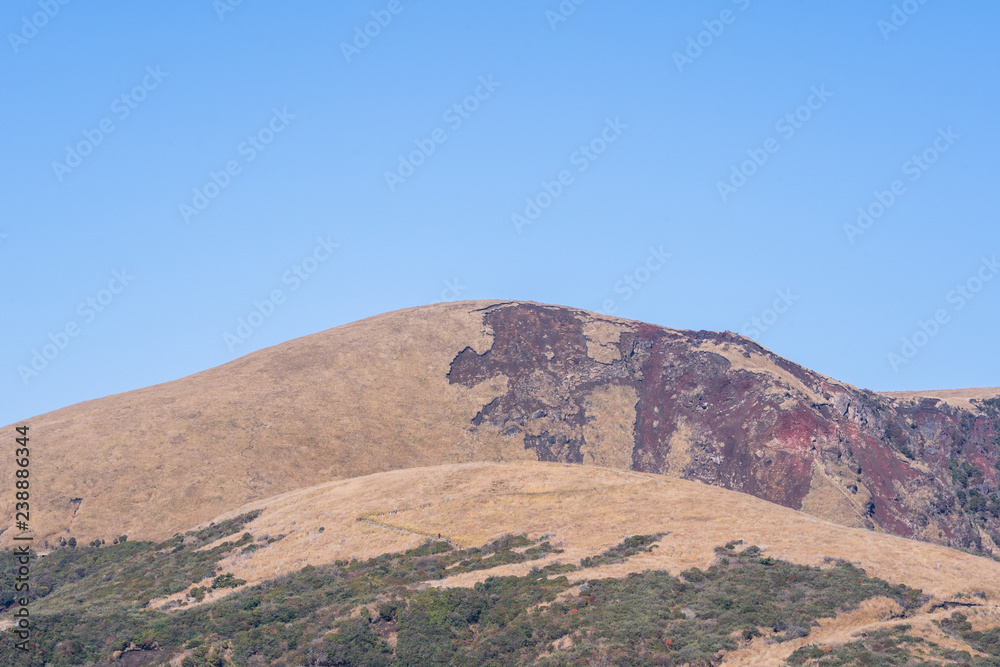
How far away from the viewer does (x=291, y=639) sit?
48.9 meters

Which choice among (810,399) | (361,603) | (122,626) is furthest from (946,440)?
(122,626)

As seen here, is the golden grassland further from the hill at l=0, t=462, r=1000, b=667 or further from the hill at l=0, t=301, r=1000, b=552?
the hill at l=0, t=301, r=1000, b=552

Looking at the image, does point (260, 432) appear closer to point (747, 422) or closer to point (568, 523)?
point (568, 523)

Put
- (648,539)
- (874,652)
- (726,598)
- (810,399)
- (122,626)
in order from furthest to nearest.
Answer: (810,399), (648,539), (122,626), (726,598), (874,652)

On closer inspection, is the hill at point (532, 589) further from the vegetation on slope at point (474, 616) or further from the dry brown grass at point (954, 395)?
the dry brown grass at point (954, 395)

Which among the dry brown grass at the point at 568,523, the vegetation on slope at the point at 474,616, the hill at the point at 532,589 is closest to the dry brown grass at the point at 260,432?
the dry brown grass at the point at 568,523

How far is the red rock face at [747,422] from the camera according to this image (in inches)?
4077

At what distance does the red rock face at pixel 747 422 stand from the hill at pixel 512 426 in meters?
0.25

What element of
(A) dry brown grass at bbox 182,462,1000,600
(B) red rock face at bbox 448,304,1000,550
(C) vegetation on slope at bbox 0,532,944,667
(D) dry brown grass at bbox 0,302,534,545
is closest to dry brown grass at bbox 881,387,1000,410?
(B) red rock face at bbox 448,304,1000,550

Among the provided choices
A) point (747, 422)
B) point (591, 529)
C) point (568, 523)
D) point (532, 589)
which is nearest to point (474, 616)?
point (532, 589)

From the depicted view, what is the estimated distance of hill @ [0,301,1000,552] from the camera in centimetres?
9169

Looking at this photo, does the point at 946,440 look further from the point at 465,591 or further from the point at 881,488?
the point at 465,591

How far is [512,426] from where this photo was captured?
385ft

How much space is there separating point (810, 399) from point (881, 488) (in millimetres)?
15031
